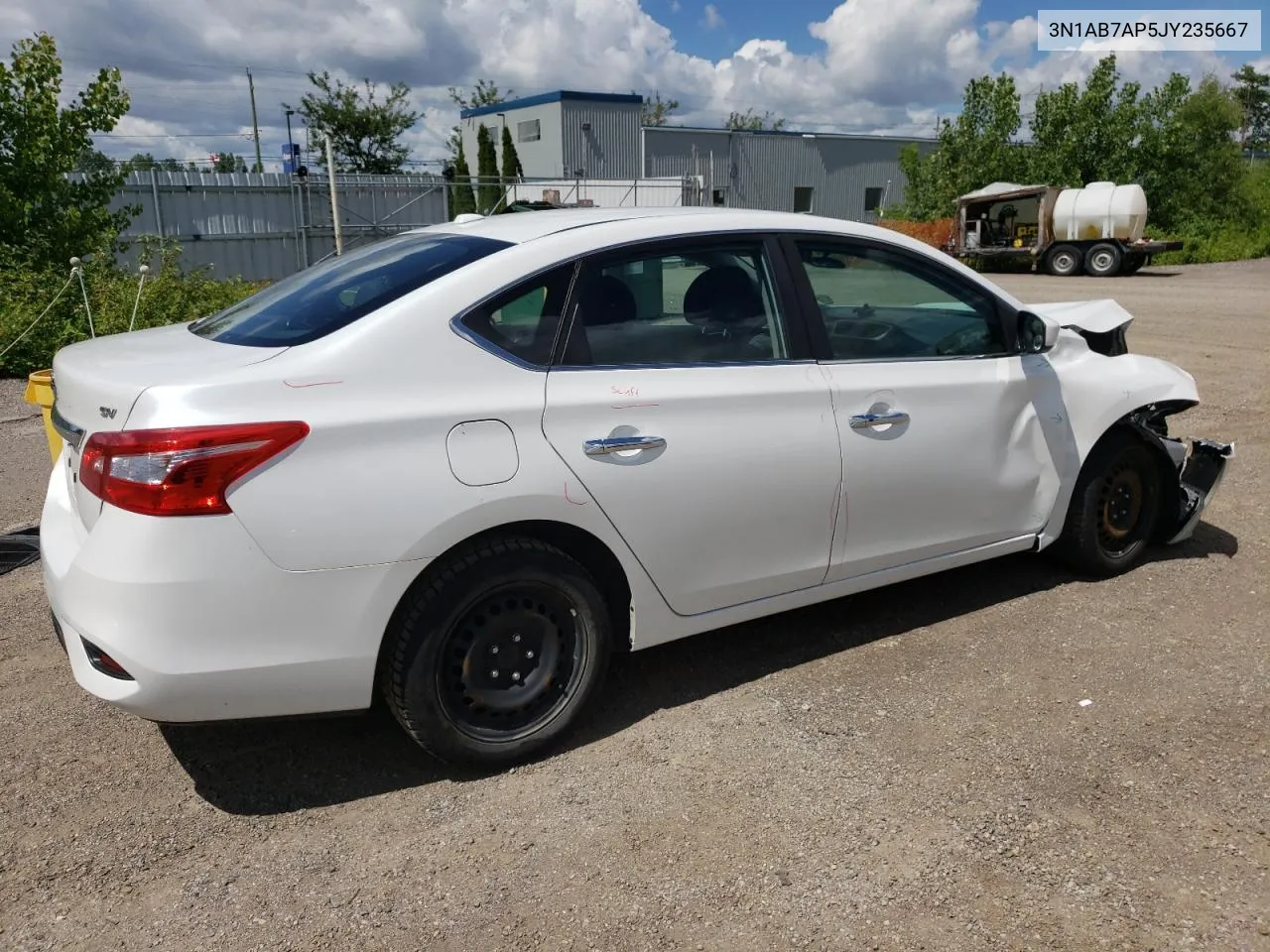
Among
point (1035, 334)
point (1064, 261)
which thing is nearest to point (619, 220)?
point (1035, 334)

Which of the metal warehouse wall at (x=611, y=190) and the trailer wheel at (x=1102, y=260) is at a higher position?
the metal warehouse wall at (x=611, y=190)

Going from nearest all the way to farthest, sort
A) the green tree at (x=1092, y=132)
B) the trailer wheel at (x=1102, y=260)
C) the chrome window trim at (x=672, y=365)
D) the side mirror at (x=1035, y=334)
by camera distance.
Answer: the chrome window trim at (x=672, y=365) → the side mirror at (x=1035, y=334) → the trailer wheel at (x=1102, y=260) → the green tree at (x=1092, y=132)

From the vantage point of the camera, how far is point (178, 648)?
264cm

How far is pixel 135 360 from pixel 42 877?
147cm

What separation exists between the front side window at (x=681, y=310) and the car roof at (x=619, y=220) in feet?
0.37

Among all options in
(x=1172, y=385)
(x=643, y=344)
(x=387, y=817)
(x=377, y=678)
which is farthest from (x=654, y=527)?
(x=1172, y=385)

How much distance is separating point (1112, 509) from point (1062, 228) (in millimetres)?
25931

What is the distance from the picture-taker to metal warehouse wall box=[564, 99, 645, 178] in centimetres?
4450

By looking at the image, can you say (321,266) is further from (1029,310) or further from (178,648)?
(1029,310)

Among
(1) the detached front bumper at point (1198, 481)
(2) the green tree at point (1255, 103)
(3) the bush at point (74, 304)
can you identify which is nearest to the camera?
(1) the detached front bumper at point (1198, 481)

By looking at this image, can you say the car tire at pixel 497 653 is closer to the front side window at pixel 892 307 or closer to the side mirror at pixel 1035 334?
the front side window at pixel 892 307

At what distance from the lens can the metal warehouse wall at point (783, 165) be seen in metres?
45.6

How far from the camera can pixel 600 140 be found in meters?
45.2

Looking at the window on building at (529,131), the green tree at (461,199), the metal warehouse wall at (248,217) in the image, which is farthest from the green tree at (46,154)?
the window on building at (529,131)
